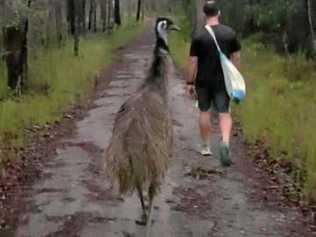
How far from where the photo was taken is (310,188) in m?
8.25

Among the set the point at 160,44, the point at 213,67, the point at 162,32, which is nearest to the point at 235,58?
the point at 213,67

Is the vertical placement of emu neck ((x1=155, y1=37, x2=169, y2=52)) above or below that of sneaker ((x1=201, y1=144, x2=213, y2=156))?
above

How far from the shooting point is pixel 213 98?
1016 centimetres

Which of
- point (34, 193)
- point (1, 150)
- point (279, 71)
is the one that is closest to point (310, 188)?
point (34, 193)

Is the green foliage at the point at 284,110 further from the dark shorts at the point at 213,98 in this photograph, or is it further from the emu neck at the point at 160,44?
the emu neck at the point at 160,44

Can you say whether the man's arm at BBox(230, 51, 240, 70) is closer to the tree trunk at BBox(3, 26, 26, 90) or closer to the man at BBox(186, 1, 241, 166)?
the man at BBox(186, 1, 241, 166)

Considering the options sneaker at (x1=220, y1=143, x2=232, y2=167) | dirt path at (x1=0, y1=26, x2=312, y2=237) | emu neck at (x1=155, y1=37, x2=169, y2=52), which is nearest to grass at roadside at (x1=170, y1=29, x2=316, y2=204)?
dirt path at (x1=0, y1=26, x2=312, y2=237)

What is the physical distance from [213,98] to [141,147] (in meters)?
3.80

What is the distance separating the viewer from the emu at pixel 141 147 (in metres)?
6.46

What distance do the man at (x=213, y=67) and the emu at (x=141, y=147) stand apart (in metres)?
2.44

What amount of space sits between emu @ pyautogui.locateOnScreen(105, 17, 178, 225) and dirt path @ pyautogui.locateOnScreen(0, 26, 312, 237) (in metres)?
0.38

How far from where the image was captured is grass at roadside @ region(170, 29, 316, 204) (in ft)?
31.3

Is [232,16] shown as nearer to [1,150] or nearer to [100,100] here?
[100,100]

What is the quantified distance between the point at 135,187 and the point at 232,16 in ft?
68.9
